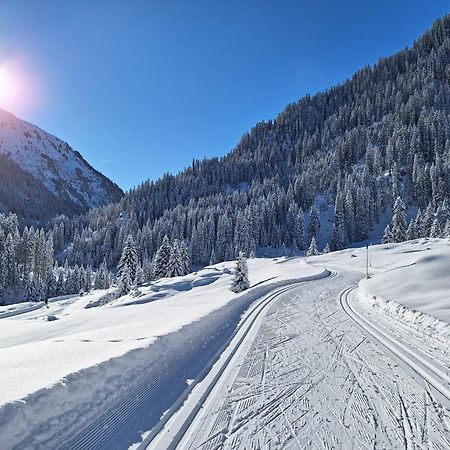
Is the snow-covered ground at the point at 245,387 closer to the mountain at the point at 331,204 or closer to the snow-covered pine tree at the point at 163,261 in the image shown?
the snow-covered pine tree at the point at 163,261

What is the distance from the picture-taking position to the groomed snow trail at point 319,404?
4242 mm

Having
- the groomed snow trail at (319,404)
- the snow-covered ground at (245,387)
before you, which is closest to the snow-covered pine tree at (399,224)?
the snow-covered ground at (245,387)

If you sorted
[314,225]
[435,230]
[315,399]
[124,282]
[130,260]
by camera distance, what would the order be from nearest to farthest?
[315,399] < [124,282] < [130,260] < [435,230] < [314,225]

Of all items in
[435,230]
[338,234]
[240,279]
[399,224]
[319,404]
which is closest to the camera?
[319,404]

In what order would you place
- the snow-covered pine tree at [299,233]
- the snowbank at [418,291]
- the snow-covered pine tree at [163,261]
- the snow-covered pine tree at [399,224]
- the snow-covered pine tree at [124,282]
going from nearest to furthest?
the snowbank at [418,291] → the snow-covered pine tree at [124,282] → the snow-covered pine tree at [163,261] → the snow-covered pine tree at [399,224] → the snow-covered pine tree at [299,233]

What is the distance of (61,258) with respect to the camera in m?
139

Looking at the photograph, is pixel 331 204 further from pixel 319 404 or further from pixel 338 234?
pixel 319 404

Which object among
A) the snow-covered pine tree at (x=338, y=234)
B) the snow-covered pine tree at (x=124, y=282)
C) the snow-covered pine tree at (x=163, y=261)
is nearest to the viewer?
the snow-covered pine tree at (x=124, y=282)

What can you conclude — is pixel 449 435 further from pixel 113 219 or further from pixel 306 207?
pixel 113 219

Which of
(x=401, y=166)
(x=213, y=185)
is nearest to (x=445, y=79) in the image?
(x=401, y=166)

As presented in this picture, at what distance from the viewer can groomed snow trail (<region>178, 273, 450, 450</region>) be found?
13.9 feet

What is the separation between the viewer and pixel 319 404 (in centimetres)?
526

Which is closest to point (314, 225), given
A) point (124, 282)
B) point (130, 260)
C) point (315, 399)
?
point (130, 260)

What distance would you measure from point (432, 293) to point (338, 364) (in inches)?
335
